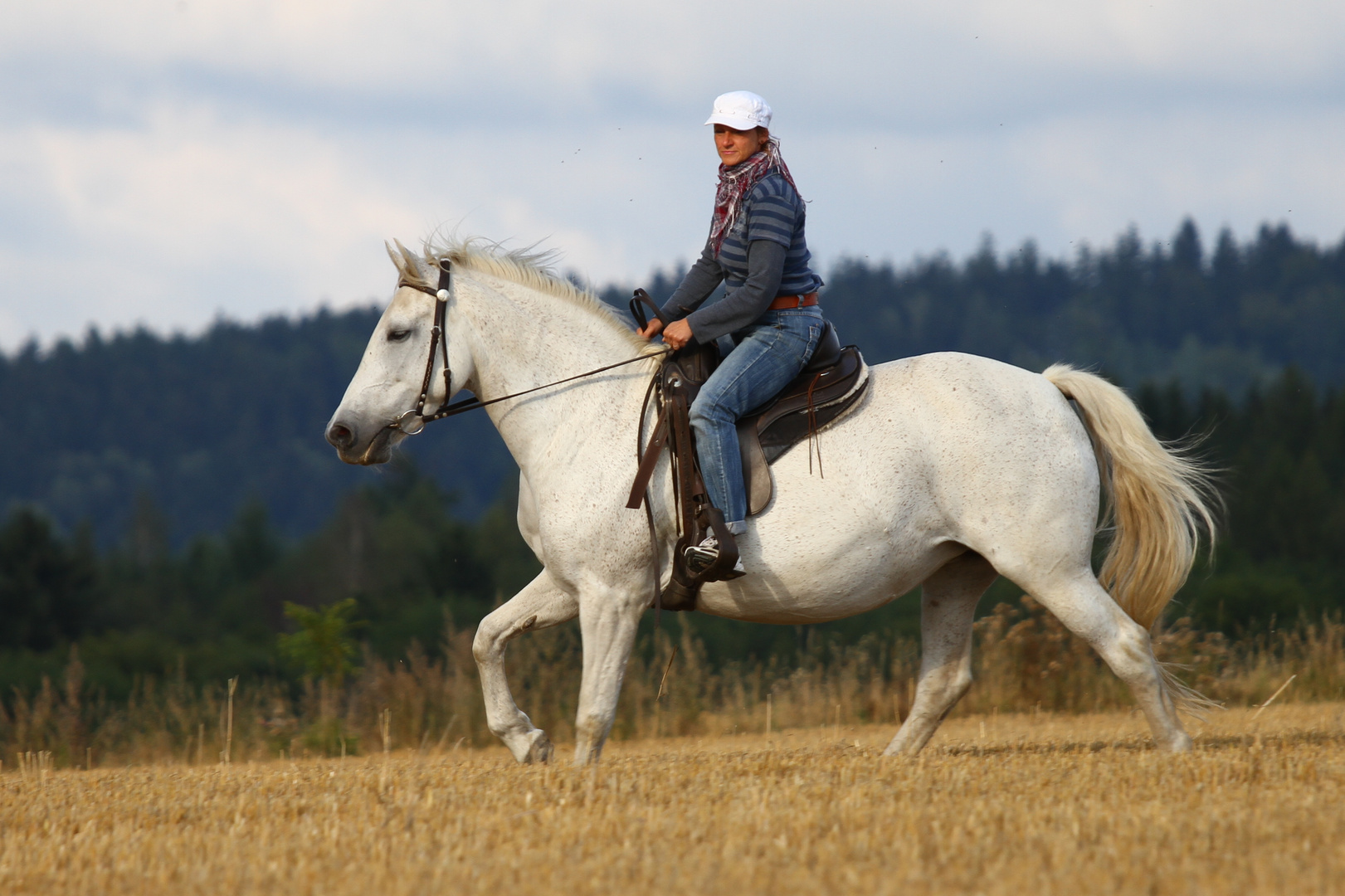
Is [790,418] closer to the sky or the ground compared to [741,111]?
closer to the ground

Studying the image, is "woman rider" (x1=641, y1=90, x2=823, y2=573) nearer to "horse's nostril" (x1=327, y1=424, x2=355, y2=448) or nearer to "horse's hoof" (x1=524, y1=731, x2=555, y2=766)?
"horse's hoof" (x1=524, y1=731, x2=555, y2=766)

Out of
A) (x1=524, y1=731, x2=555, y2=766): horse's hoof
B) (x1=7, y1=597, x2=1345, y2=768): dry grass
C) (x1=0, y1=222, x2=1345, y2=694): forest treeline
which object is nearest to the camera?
(x1=524, y1=731, x2=555, y2=766): horse's hoof

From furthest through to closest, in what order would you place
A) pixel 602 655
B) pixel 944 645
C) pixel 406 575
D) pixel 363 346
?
pixel 363 346 → pixel 406 575 → pixel 944 645 → pixel 602 655

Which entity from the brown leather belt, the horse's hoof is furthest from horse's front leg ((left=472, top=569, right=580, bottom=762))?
the brown leather belt

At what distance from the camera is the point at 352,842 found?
4.93 m

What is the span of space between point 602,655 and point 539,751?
0.79m

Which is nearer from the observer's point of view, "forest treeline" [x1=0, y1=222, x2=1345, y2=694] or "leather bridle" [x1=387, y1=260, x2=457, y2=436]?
"leather bridle" [x1=387, y1=260, x2=457, y2=436]

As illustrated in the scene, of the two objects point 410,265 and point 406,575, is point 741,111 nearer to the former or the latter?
point 410,265

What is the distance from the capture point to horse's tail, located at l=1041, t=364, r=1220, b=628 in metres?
7.14

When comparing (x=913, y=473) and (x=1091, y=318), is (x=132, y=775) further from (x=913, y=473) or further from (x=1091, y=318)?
(x=1091, y=318)

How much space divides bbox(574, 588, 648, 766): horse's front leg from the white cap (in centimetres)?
221

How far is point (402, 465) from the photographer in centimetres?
1506

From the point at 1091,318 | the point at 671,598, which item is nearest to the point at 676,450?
the point at 671,598

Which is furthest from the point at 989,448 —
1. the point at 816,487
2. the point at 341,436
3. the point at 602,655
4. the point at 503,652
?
the point at 341,436
